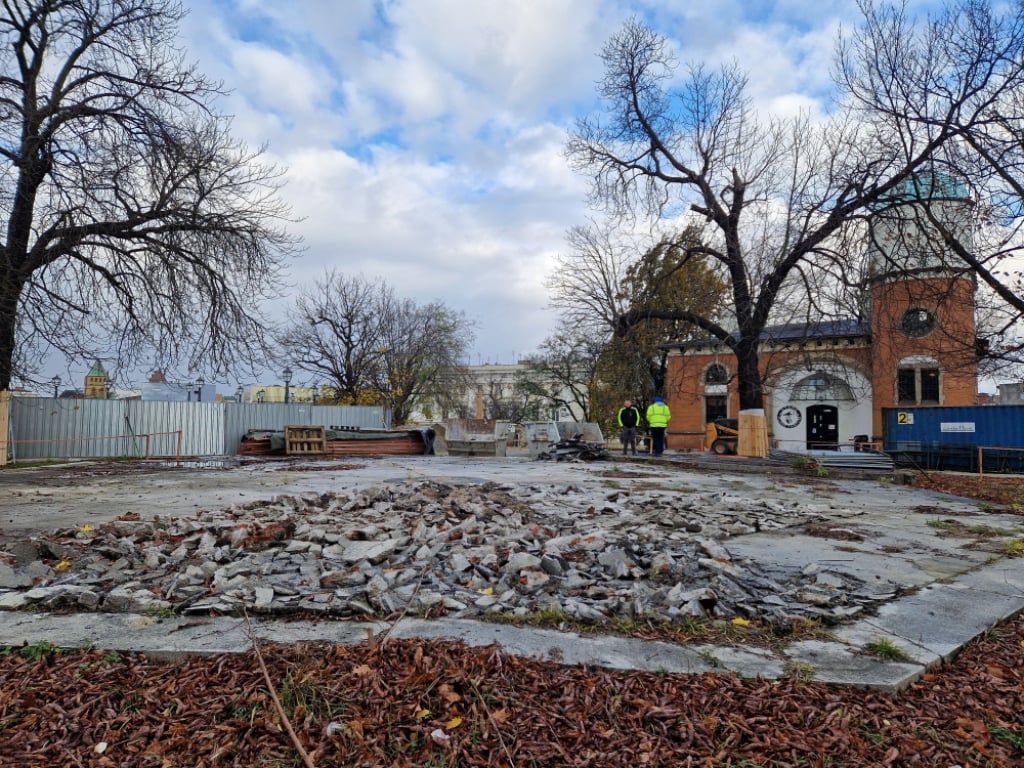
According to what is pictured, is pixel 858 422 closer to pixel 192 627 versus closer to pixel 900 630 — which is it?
pixel 900 630

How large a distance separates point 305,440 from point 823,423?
24.6 m

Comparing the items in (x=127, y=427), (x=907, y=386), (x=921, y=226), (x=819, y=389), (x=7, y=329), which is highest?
(x=921, y=226)

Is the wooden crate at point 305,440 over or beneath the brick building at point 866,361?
beneath

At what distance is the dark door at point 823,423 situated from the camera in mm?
30250

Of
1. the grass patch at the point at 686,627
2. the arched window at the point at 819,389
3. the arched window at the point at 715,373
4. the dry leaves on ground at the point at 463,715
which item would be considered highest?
the arched window at the point at 715,373

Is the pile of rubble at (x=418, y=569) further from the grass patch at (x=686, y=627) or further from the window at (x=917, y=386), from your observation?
the window at (x=917, y=386)

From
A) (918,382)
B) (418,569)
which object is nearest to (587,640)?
(418,569)

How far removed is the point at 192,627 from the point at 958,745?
11.6ft

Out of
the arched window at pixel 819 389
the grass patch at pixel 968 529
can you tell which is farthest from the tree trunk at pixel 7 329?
the arched window at pixel 819 389

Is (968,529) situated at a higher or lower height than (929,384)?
lower

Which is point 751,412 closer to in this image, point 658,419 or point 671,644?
point 658,419

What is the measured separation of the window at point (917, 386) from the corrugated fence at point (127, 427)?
28.6m

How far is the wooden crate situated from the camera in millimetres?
21172

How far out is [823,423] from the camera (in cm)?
3056
